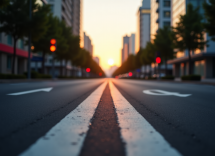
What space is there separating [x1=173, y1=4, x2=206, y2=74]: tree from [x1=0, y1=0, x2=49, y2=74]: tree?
57.6 ft

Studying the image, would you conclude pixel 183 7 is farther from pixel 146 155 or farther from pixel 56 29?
pixel 146 155

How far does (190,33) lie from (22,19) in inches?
826

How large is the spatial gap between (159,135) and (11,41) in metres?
34.3

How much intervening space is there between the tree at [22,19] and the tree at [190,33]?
57.6ft

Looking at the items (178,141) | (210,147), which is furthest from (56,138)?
(210,147)

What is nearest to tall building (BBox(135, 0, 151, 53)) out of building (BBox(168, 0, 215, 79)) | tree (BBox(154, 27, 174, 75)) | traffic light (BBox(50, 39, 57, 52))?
building (BBox(168, 0, 215, 79))

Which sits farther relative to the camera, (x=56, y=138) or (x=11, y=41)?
(x=11, y=41)

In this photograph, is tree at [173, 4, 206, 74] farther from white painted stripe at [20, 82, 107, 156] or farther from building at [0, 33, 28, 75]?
white painted stripe at [20, 82, 107, 156]

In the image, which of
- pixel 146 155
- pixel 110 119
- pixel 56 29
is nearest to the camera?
pixel 146 155

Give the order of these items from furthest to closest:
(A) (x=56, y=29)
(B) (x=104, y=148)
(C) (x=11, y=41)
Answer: (C) (x=11, y=41), (A) (x=56, y=29), (B) (x=104, y=148)

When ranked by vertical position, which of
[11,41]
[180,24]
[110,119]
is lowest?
[110,119]

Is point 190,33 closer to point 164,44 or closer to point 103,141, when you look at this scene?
point 164,44

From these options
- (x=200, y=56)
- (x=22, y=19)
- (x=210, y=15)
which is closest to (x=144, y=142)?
(x=210, y=15)

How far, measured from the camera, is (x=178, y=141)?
5.46 ft
